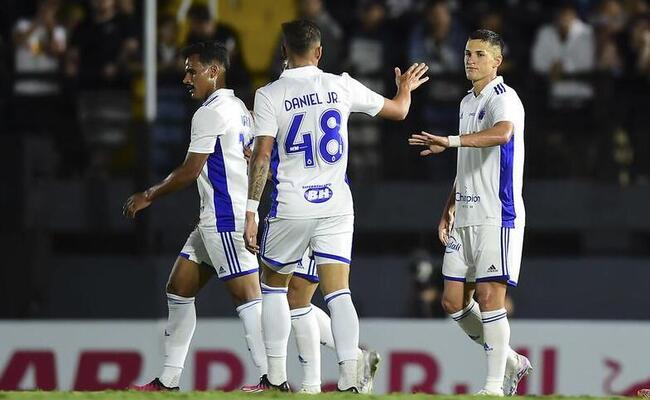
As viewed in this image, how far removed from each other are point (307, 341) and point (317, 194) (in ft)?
2.90

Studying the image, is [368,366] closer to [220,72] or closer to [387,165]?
[220,72]

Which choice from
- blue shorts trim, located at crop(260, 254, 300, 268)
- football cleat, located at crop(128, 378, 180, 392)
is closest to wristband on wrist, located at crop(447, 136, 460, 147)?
blue shorts trim, located at crop(260, 254, 300, 268)

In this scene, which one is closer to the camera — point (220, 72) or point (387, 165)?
point (220, 72)

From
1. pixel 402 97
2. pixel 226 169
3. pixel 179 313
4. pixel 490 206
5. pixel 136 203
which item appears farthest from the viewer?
pixel 179 313

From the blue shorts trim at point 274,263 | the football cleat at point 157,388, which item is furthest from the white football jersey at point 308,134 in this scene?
the football cleat at point 157,388

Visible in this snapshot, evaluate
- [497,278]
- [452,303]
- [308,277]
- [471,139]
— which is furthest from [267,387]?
[471,139]

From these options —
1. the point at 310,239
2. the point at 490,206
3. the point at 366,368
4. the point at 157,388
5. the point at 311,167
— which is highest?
the point at 311,167

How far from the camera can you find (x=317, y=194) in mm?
9172

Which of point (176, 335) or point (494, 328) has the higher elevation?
point (494, 328)

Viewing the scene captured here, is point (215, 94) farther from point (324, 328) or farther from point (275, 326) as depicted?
→ point (324, 328)

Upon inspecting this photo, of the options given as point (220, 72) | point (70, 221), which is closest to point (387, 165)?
point (70, 221)

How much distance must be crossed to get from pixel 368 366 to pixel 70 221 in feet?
19.4

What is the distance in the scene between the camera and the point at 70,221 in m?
14.9

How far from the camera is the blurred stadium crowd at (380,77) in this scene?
14680 mm
